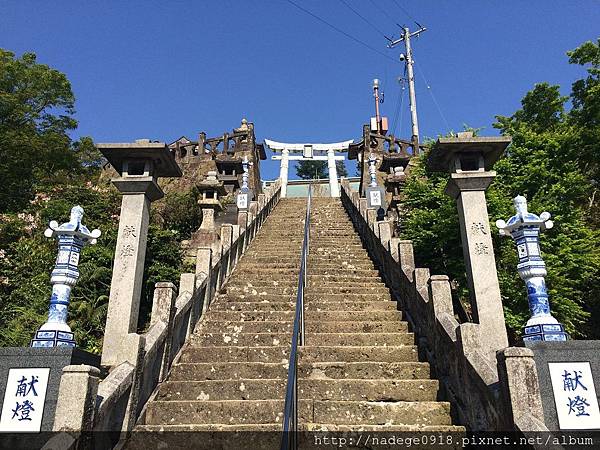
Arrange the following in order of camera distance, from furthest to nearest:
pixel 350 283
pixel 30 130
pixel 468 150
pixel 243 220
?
pixel 30 130
pixel 243 220
pixel 350 283
pixel 468 150

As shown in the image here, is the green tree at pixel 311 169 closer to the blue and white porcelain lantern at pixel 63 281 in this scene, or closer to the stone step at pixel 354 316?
the stone step at pixel 354 316

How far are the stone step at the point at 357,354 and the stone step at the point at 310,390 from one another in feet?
1.91

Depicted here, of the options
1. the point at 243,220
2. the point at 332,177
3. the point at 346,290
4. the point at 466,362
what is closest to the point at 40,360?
the point at 466,362

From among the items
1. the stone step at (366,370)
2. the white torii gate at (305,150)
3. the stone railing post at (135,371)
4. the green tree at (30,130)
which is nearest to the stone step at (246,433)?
the stone railing post at (135,371)

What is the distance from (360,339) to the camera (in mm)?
6184

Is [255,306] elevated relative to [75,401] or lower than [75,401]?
elevated

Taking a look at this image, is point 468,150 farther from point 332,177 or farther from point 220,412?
point 332,177

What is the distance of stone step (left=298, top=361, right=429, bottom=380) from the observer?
5312 mm

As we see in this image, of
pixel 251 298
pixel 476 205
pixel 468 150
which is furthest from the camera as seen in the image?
pixel 251 298

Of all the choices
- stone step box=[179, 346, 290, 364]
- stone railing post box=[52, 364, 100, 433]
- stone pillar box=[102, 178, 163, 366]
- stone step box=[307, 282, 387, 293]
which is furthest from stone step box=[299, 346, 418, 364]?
stone railing post box=[52, 364, 100, 433]

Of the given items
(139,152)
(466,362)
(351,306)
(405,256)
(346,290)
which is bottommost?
(466,362)

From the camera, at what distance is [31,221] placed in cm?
1426

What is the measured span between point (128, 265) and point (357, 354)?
3.82 m

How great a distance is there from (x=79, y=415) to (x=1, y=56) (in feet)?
74.7
